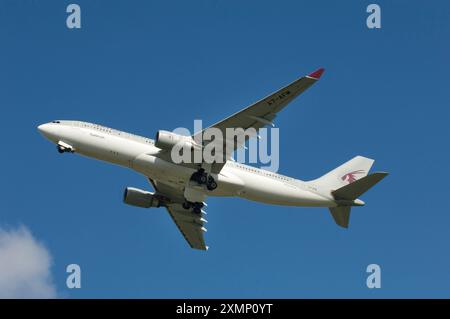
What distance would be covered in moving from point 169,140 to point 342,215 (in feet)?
47.8

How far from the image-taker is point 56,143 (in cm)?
5562

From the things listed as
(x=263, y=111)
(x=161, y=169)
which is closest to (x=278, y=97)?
(x=263, y=111)

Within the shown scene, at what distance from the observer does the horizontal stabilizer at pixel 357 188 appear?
54.8 metres

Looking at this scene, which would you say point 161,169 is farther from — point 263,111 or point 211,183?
point 263,111

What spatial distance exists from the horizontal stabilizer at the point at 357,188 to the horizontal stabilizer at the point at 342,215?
0.88 meters

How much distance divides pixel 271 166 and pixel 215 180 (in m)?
4.51

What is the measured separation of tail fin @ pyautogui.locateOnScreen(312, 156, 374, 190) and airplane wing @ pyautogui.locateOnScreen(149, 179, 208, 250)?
36.9 feet

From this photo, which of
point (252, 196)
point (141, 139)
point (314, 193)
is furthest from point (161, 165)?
point (314, 193)

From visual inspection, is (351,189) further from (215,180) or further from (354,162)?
(215,180)

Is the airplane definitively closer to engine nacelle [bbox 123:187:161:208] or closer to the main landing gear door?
the main landing gear door

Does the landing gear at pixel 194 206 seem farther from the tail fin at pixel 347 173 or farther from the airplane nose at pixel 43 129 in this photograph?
the airplane nose at pixel 43 129

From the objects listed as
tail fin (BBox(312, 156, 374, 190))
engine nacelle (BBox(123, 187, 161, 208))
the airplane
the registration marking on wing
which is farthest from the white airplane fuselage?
the registration marking on wing

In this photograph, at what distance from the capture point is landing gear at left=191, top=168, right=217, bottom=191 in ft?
183

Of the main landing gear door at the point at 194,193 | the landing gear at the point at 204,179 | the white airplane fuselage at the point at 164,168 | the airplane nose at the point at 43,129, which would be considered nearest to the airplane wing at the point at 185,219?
the main landing gear door at the point at 194,193
